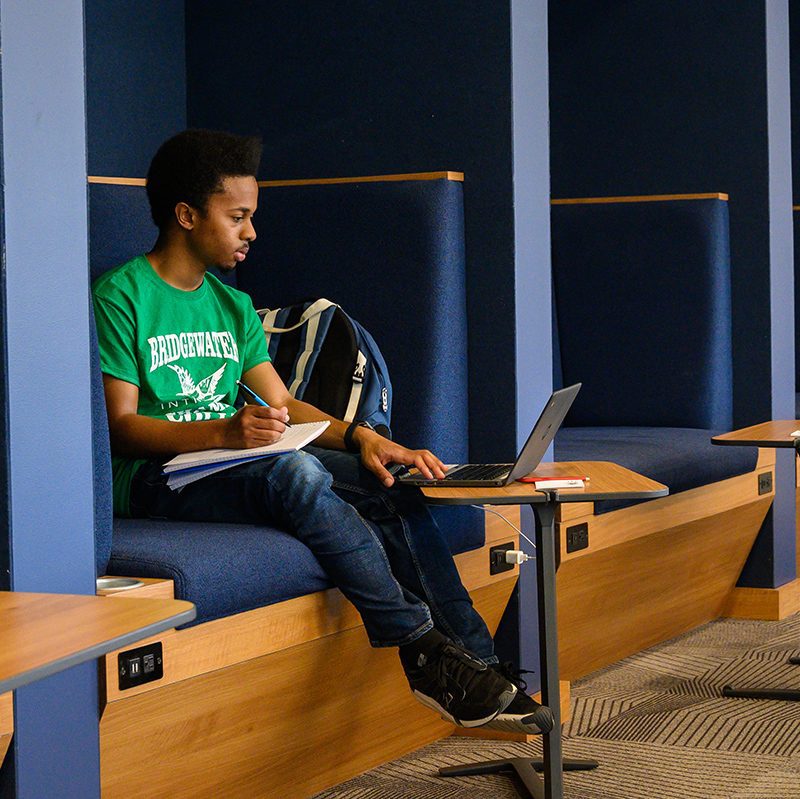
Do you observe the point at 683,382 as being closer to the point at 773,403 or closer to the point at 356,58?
the point at 773,403

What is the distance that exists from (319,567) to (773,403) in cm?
241

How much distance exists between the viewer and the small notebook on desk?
236cm

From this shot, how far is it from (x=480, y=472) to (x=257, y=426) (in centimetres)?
42

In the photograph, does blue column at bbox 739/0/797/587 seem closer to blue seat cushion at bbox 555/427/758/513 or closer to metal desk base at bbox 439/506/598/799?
blue seat cushion at bbox 555/427/758/513

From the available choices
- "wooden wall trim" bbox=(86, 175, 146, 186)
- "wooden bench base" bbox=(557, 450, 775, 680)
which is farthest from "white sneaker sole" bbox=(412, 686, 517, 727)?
"wooden wall trim" bbox=(86, 175, 146, 186)

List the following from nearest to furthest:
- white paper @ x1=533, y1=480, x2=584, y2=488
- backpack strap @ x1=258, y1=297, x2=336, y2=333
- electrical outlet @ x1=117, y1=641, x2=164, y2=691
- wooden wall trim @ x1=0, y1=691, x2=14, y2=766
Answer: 1. wooden wall trim @ x1=0, y1=691, x2=14, y2=766
2. electrical outlet @ x1=117, y1=641, x2=164, y2=691
3. white paper @ x1=533, y1=480, x2=584, y2=488
4. backpack strap @ x1=258, y1=297, x2=336, y2=333

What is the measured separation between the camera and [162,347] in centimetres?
259

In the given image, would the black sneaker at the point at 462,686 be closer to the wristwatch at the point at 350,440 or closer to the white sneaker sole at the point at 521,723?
the white sneaker sole at the point at 521,723

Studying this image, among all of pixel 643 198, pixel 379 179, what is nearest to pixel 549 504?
pixel 379 179

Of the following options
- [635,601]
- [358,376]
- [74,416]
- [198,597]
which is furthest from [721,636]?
[74,416]

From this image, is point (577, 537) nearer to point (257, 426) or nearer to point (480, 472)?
point (480, 472)

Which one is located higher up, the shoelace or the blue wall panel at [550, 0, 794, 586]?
the blue wall panel at [550, 0, 794, 586]

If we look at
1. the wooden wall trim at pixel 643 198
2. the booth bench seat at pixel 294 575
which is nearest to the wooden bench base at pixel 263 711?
the booth bench seat at pixel 294 575

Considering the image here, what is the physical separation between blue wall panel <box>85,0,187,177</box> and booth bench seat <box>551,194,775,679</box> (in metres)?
1.34
